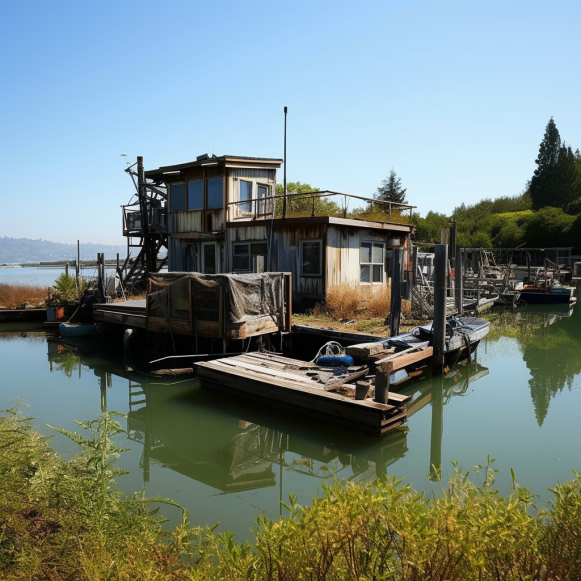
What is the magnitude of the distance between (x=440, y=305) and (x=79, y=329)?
48.2 ft

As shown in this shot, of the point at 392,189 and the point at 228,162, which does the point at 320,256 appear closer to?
the point at 228,162

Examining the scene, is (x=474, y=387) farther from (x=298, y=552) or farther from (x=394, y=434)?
(x=298, y=552)

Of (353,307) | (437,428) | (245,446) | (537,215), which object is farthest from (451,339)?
(537,215)

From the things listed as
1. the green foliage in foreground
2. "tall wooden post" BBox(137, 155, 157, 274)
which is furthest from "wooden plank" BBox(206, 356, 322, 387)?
"tall wooden post" BBox(137, 155, 157, 274)

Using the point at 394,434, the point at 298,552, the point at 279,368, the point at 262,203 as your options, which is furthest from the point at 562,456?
the point at 262,203

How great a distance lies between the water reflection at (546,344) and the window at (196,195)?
Answer: 1446cm

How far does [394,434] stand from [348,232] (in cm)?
1098

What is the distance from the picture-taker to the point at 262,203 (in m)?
21.4

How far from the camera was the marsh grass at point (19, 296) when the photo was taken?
85.0 ft

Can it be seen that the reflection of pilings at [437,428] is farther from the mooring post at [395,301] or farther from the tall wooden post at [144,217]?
the tall wooden post at [144,217]

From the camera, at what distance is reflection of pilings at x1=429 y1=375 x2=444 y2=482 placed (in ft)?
25.7

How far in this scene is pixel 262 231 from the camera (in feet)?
63.9

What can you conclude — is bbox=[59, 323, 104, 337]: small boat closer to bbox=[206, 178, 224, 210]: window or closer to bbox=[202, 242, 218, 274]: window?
bbox=[202, 242, 218, 274]: window

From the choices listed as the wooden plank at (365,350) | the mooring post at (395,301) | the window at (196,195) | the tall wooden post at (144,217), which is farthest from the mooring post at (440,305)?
the tall wooden post at (144,217)
